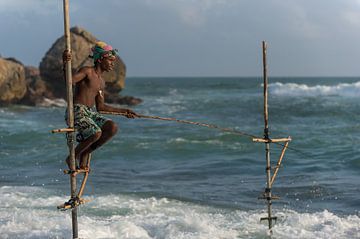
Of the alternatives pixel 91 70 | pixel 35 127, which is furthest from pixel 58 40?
pixel 91 70

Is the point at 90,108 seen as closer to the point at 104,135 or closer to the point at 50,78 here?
the point at 104,135

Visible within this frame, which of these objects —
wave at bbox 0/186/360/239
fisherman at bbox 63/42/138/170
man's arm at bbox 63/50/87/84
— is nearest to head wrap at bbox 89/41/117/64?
fisherman at bbox 63/42/138/170

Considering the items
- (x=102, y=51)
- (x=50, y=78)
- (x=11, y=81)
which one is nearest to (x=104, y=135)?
(x=102, y=51)

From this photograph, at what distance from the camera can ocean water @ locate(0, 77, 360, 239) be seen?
8703 mm

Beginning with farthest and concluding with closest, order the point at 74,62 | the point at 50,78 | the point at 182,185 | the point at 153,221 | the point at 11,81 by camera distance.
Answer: the point at 50,78, the point at 74,62, the point at 11,81, the point at 182,185, the point at 153,221

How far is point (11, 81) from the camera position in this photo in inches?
1253

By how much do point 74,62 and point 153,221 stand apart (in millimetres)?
27799

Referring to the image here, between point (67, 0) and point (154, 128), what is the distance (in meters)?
17.7

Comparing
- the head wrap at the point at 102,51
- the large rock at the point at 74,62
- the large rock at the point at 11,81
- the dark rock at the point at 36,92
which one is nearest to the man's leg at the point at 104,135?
the head wrap at the point at 102,51

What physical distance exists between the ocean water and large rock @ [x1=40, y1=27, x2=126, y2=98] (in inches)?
475

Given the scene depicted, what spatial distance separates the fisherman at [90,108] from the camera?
624 cm

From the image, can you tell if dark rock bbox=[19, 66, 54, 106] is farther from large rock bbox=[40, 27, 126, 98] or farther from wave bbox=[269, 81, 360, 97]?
wave bbox=[269, 81, 360, 97]

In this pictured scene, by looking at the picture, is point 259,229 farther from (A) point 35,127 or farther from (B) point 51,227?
(A) point 35,127

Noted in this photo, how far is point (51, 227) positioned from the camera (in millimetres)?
8453
